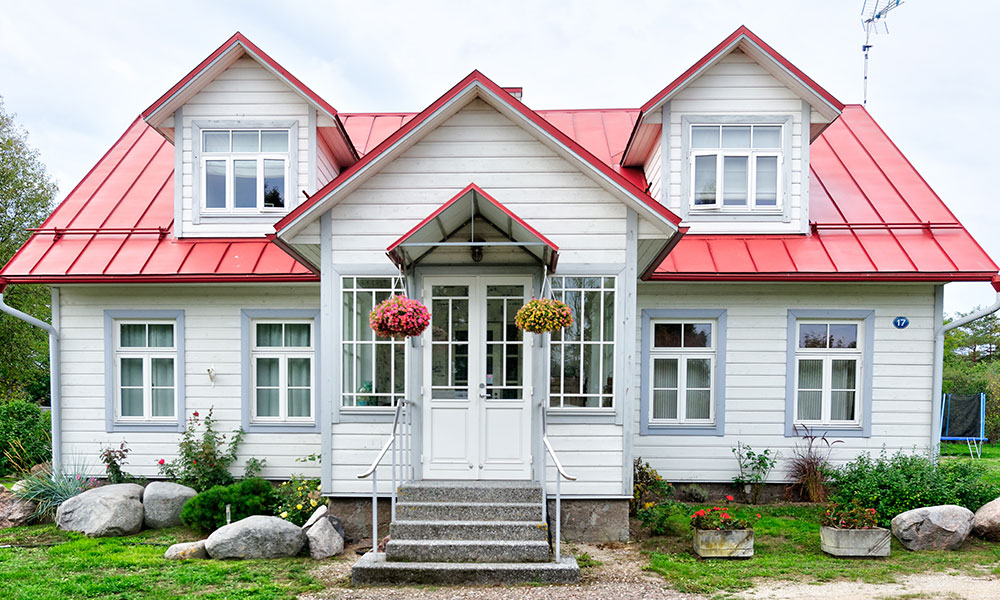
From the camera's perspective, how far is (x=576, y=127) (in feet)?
40.9

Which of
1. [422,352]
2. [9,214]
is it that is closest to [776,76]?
[422,352]

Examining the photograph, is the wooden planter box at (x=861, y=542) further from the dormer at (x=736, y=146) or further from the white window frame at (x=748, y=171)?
the white window frame at (x=748, y=171)

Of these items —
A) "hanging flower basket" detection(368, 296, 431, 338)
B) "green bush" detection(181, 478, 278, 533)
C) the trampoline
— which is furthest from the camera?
the trampoline

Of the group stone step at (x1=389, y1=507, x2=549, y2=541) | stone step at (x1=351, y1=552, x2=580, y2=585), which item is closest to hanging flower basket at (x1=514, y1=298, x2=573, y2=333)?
stone step at (x1=389, y1=507, x2=549, y2=541)

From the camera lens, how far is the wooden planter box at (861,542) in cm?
678

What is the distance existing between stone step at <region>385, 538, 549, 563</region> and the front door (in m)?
1.20

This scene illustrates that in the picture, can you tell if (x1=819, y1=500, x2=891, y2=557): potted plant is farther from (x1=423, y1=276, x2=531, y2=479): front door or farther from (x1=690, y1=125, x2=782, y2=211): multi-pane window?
(x1=690, y1=125, x2=782, y2=211): multi-pane window

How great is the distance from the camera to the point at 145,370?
9.53m

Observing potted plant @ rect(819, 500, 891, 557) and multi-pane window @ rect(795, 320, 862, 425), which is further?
multi-pane window @ rect(795, 320, 862, 425)

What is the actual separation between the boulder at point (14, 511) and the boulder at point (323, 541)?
173 inches

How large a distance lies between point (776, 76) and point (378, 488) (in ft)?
26.6

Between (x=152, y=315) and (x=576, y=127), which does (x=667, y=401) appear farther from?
(x=152, y=315)

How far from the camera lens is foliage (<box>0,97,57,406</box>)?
17797mm

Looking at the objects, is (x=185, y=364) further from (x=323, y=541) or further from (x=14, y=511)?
(x=323, y=541)
